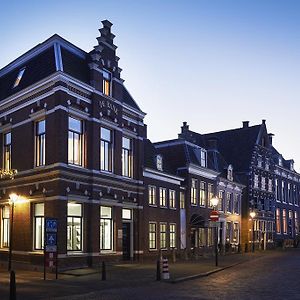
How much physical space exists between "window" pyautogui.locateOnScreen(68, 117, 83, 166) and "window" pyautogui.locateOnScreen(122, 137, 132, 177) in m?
4.80

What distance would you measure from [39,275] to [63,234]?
2.88 m

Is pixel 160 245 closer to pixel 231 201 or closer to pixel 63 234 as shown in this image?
pixel 63 234

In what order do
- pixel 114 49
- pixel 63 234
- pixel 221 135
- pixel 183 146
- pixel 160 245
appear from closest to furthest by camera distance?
pixel 63 234
pixel 114 49
pixel 160 245
pixel 183 146
pixel 221 135

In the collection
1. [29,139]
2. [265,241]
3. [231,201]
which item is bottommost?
[265,241]

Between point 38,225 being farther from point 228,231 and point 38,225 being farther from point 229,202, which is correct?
point 229,202

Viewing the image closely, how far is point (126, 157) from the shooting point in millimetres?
33594

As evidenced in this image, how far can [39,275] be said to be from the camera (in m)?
24.5

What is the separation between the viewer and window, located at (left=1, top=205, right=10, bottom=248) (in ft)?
101

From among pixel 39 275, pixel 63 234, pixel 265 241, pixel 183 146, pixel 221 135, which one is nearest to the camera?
pixel 39 275

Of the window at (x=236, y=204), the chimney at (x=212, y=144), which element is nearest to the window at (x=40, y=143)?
the chimney at (x=212, y=144)

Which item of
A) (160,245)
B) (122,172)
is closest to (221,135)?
(160,245)

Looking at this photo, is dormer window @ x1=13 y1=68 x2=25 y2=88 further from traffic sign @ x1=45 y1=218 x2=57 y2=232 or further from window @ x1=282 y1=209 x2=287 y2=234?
window @ x1=282 y1=209 x2=287 y2=234

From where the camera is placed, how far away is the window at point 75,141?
28.2 metres

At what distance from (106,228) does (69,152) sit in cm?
574
